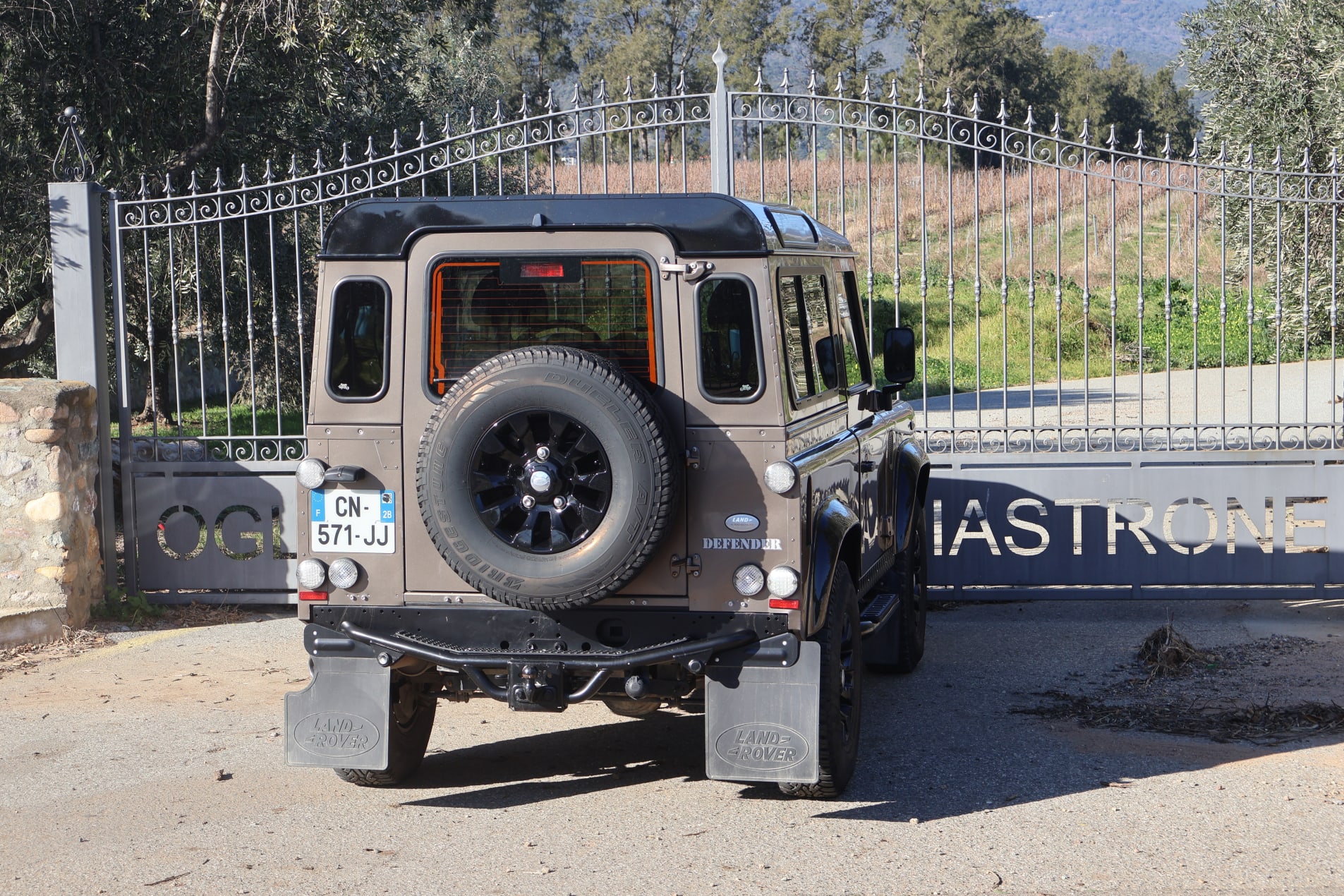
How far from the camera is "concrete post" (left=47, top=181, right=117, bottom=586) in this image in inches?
372

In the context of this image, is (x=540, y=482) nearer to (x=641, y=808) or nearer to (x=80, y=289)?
(x=641, y=808)

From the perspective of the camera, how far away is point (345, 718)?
5.44m

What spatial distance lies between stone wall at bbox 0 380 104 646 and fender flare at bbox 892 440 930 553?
486cm

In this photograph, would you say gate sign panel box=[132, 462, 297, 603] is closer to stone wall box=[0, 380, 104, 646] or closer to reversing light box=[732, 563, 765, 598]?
stone wall box=[0, 380, 104, 646]

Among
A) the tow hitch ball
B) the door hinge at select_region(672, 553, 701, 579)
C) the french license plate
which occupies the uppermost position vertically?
the french license plate

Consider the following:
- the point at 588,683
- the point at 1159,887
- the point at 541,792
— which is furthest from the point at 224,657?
the point at 1159,887

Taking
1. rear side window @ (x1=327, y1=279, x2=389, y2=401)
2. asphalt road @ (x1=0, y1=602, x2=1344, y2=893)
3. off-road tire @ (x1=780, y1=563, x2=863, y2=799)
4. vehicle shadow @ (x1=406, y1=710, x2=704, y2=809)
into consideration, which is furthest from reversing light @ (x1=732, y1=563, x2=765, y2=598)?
rear side window @ (x1=327, y1=279, x2=389, y2=401)

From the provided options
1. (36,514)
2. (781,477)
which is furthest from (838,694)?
(36,514)

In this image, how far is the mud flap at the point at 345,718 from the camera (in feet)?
17.8

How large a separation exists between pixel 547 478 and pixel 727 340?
84 centimetres

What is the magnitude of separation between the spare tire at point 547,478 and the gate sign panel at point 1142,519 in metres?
4.74

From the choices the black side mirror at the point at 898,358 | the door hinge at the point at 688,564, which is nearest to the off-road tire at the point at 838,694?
the door hinge at the point at 688,564

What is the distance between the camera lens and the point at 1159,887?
15.3 ft

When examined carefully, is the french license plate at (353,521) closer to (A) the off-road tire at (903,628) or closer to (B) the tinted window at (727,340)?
(B) the tinted window at (727,340)
